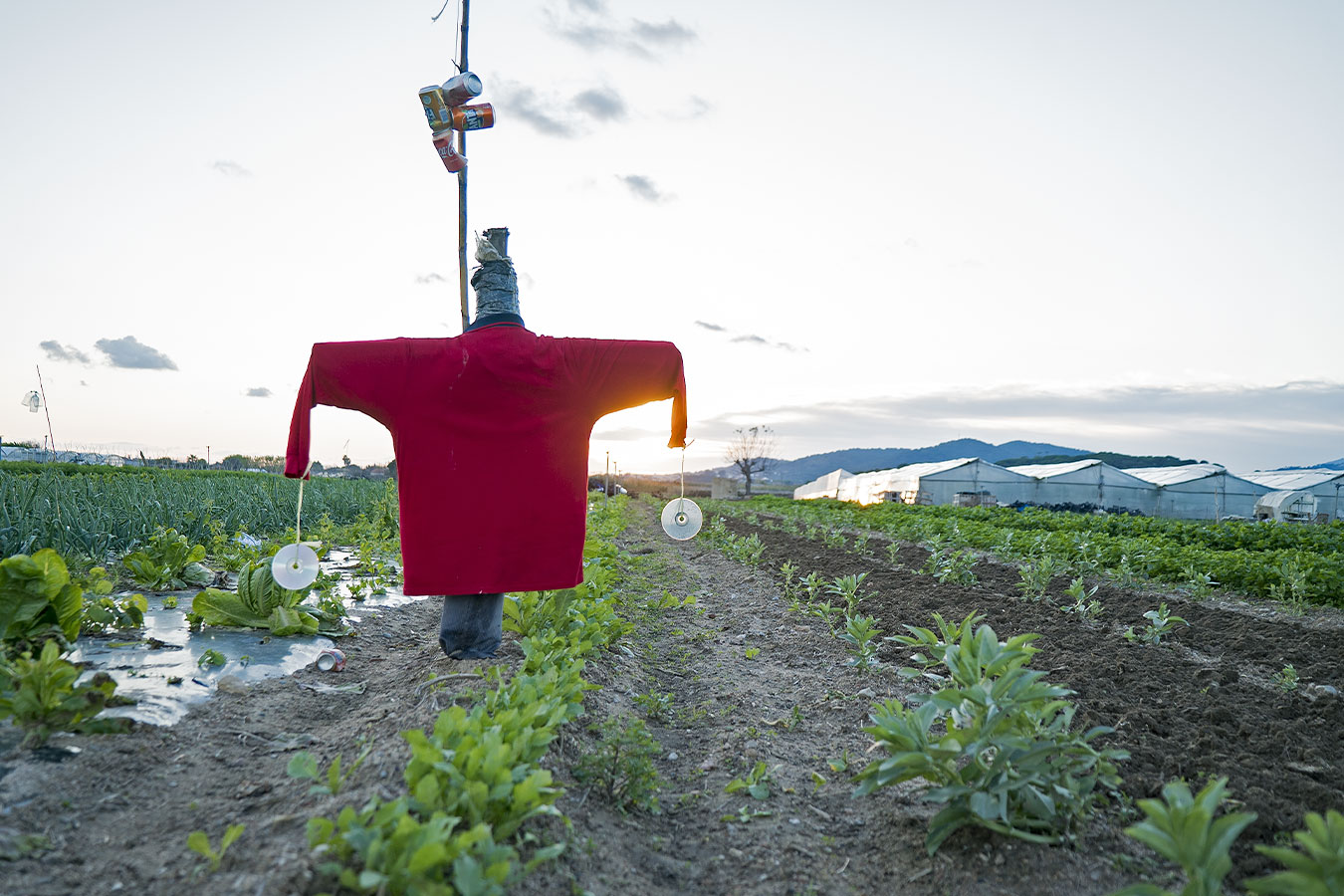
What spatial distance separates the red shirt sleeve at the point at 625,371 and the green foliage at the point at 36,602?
2077 mm

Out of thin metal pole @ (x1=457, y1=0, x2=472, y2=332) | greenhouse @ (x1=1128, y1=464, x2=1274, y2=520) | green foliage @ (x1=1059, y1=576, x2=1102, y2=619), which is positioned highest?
thin metal pole @ (x1=457, y1=0, x2=472, y2=332)

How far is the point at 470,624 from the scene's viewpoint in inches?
125

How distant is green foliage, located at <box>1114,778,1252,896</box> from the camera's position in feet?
4.82

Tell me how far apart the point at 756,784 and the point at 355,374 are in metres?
2.27

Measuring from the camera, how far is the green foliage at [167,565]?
4336mm

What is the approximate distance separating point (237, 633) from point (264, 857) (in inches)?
97.5

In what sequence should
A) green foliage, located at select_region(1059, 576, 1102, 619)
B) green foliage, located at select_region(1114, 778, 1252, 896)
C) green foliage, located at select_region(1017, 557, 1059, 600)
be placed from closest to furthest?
1. green foliage, located at select_region(1114, 778, 1252, 896)
2. green foliage, located at select_region(1059, 576, 1102, 619)
3. green foliage, located at select_region(1017, 557, 1059, 600)

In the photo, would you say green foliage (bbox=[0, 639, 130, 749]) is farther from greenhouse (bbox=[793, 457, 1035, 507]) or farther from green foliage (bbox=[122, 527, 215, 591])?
greenhouse (bbox=[793, 457, 1035, 507])

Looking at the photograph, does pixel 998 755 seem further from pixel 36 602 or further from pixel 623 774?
pixel 36 602

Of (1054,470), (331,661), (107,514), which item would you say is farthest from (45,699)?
(1054,470)

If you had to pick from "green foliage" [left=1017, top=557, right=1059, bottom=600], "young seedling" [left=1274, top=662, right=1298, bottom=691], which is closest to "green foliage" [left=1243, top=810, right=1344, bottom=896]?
"young seedling" [left=1274, top=662, right=1298, bottom=691]

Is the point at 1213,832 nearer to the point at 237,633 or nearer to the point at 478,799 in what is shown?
the point at 478,799

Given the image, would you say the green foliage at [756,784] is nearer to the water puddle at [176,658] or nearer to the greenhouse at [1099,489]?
the water puddle at [176,658]

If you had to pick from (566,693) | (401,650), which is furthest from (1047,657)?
(401,650)
